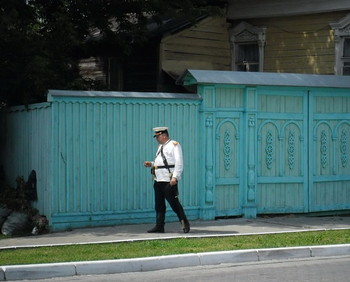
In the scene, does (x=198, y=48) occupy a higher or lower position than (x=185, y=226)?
higher

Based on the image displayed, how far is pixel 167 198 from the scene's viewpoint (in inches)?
522

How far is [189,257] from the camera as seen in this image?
1105 cm

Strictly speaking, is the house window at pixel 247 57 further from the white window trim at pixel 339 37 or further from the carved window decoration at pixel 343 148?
the carved window decoration at pixel 343 148

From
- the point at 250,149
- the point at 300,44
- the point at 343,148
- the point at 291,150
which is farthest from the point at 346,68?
the point at 250,149

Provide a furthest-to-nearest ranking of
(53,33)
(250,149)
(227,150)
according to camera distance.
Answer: (53,33) < (250,149) < (227,150)

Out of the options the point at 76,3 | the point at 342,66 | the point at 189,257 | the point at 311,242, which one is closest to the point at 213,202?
the point at 311,242

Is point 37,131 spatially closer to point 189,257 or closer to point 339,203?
point 189,257

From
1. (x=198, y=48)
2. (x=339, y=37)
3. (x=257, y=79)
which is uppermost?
(x=339, y=37)

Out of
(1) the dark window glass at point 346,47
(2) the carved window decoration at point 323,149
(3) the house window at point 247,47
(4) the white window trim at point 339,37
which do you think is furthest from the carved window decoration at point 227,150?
(3) the house window at point 247,47

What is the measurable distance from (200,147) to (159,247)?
11.7ft

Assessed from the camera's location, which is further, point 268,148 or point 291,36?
point 291,36

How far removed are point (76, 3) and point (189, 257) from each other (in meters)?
7.75

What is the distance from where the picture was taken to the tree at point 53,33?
15.4m

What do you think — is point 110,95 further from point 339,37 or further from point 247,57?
point 247,57
